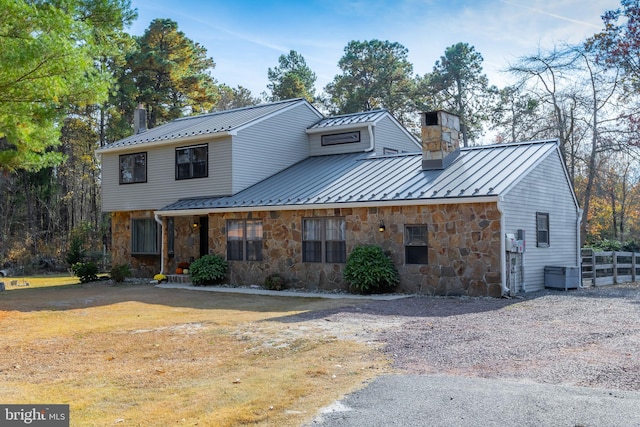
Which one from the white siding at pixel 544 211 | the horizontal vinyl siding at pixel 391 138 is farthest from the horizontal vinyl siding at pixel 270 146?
the white siding at pixel 544 211

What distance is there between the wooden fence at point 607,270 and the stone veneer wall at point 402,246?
5.44 metres

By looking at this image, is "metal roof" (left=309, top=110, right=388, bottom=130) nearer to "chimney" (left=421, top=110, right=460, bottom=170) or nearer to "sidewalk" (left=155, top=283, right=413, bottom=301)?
"chimney" (left=421, top=110, right=460, bottom=170)

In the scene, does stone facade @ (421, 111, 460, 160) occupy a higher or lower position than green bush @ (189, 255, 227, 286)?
higher

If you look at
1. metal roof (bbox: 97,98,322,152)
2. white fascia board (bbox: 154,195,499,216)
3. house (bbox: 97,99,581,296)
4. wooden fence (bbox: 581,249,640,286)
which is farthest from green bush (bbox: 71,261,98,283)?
wooden fence (bbox: 581,249,640,286)

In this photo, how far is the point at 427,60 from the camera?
39531 millimetres

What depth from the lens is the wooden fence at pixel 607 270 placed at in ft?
56.7

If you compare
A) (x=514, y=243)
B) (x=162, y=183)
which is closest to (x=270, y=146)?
(x=162, y=183)

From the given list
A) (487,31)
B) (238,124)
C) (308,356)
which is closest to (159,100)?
(238,124)

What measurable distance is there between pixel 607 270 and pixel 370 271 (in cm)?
873

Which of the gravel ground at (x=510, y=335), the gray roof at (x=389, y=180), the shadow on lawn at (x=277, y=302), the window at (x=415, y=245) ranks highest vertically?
the gray roof at (x=389, y=180)

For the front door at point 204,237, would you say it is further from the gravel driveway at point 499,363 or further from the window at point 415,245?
the gravel driveway at point 499,363

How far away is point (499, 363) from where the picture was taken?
6.55m

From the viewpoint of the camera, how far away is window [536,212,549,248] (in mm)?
15453

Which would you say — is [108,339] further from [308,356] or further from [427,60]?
[427,60]
